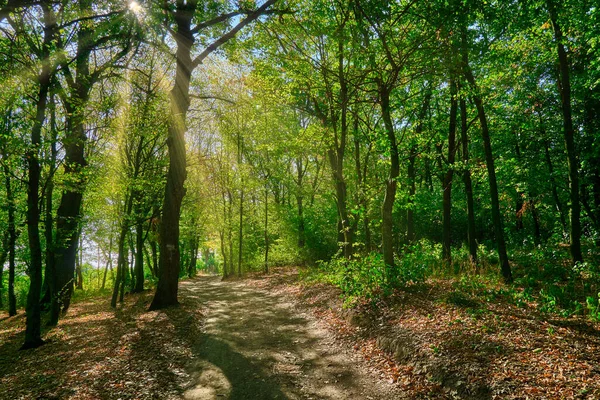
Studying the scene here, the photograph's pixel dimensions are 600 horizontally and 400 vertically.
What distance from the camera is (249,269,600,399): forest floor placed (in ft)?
12.7

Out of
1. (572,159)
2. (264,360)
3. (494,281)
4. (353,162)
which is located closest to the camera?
(264,360)

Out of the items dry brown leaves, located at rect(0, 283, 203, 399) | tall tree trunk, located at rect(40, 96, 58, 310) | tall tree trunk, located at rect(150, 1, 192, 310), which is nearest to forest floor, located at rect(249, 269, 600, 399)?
dry brown leaves, located at rect(0, 283, 203, 399)

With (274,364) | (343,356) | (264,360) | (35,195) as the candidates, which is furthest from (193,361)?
(35,195)

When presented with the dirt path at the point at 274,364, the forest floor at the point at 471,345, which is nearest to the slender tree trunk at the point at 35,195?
the dirt path at the point at 274,364

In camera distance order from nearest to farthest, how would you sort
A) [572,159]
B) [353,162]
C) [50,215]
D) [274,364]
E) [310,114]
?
[274,364] → [572,159] → [50,215] → [310,114] → [353,162]

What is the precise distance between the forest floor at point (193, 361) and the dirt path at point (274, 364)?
0.02 m

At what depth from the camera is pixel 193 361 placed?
6.13 metres

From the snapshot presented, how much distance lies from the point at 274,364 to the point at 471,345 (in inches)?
134

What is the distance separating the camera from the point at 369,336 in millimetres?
6465

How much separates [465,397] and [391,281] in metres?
4.15

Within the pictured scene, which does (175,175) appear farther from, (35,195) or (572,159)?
(572,159)

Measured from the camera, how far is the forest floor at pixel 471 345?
3.88 meters

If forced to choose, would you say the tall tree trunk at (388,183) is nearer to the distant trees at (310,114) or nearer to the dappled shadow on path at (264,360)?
the distant trees at (310,114)

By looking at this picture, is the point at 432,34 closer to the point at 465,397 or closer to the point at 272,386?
the point at 465,397
